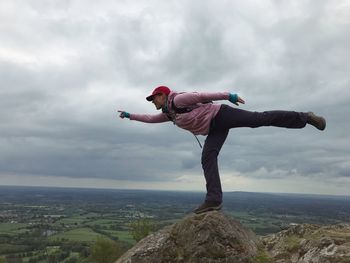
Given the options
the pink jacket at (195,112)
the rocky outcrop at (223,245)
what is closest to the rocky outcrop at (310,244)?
the rocky outcrop at (223,245)

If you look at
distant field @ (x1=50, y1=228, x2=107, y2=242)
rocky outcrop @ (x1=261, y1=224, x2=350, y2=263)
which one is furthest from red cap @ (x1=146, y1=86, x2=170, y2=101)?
distant field @ (x1=50, y1=228, x2=107, y2=242)

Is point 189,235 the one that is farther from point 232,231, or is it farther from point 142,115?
point 142,115

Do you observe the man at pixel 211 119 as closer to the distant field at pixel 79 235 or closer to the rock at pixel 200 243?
the rock at pixel 200 243

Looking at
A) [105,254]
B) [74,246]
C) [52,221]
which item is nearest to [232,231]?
[105,254]

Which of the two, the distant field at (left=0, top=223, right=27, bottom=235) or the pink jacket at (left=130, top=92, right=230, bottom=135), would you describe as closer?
the pink jacket at (left=130, top=92, right=230, bottom=135)

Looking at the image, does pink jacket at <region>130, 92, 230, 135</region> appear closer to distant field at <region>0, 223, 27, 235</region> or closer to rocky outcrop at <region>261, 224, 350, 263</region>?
rocky outcrop at <region>261, 224, 350, 263</region>

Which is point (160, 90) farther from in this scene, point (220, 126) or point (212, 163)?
point (212, 163)

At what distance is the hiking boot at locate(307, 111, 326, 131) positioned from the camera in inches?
347

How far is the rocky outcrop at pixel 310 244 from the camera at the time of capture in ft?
26.0

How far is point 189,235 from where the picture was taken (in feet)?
29.0

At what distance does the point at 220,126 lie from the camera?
9.39 metres

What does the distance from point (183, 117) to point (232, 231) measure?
9.13 feet

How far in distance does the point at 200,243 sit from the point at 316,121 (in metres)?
3.74

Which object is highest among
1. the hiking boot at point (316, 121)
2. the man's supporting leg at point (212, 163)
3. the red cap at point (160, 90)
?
the red cap at point (160, 90)
